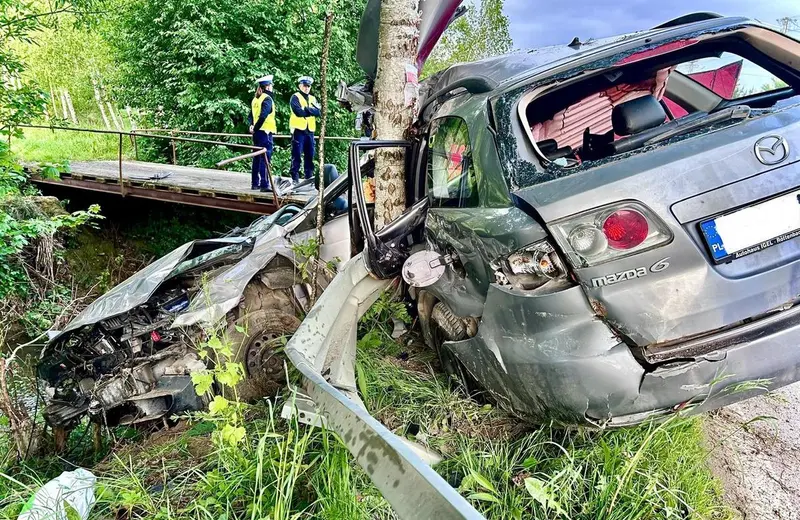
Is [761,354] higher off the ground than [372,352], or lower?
higher

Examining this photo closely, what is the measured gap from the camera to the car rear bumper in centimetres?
157

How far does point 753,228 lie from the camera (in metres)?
1.58

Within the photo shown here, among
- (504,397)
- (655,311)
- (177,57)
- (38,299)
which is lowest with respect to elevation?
(38,299)

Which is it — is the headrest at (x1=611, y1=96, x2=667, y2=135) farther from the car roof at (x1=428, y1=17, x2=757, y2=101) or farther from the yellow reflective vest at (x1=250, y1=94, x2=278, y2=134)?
the yellow reflective vest at (x1=250, y1=94, x2=278, y2=134)

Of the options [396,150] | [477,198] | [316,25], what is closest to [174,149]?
[316,25]

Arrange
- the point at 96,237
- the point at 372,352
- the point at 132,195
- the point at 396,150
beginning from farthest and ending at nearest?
1. the point at 96,237
2. the point at 132,195
3. the point at 396,150
4. the point at 372,352

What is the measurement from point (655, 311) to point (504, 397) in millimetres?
664

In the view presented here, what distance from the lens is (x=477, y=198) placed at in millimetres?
1997

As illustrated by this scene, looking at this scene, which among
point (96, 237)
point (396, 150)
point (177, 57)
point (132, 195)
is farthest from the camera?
point (177, 57)

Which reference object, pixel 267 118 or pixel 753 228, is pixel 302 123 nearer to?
pixel 267 118

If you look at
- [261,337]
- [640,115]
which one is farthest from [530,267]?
[261,337]

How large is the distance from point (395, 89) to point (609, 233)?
1966 millimetres

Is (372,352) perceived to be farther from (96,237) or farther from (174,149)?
(174,149)

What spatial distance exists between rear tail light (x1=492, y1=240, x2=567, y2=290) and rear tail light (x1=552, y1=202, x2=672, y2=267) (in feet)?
0.20
